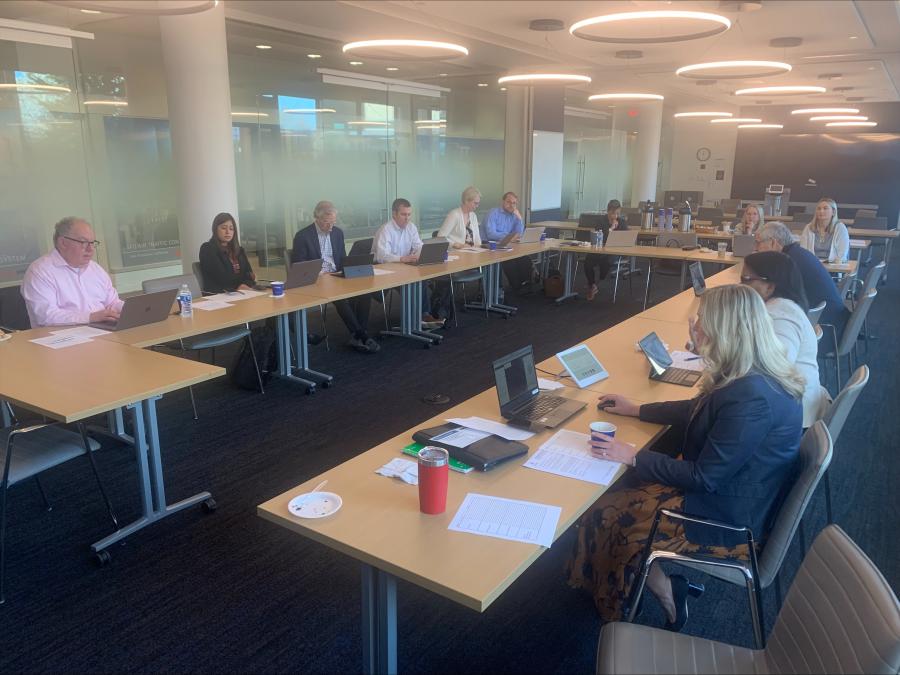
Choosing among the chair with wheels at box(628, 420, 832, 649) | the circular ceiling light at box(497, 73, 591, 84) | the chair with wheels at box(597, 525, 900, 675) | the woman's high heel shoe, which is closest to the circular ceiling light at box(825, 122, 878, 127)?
the circular ceiling light at box(497, 73, 591, 84)

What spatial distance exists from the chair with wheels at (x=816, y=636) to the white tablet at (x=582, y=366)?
1378 millimetres

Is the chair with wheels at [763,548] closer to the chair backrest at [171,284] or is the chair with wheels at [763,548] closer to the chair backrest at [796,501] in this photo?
the chair backrest at [796,501]

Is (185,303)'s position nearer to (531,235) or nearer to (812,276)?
(812,276)

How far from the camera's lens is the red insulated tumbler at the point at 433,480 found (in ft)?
5.87

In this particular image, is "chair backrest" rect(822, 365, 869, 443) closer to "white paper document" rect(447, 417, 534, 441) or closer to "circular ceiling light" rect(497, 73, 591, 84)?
"white paper document" rect(447, 417, 534, 441)

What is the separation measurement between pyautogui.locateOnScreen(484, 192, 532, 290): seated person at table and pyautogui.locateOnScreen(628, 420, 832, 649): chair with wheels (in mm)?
6082

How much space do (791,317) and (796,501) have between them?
1.29 meters

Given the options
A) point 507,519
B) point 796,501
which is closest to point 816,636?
point 796,501

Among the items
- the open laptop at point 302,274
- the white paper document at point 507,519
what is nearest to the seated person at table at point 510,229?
the open laptop at point 302,274

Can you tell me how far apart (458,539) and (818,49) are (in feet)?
29.5

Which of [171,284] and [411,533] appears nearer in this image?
[411,533]

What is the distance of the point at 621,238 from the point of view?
7984mm

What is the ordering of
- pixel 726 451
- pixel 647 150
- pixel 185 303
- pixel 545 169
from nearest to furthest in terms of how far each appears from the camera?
pixel 726 451, pixel 185 303, pixel 545 169, pixel 647 150

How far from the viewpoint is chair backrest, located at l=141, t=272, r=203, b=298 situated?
4387 millimetres
